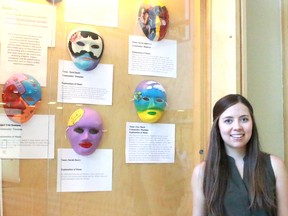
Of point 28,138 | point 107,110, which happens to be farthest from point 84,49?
point 28,138

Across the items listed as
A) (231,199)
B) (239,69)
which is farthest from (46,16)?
(231,199)

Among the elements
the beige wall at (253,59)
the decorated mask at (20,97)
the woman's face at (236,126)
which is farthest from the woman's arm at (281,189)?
the decorated mask at (20,97)

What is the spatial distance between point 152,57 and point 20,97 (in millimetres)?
629

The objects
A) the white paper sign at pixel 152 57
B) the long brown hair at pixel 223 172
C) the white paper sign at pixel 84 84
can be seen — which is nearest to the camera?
the long brown hair at pixel 223 172

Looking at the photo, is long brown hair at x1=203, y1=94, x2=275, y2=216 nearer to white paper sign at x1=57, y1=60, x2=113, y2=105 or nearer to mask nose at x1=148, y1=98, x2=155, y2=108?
mask nose at x1=148, y1=98, x2=155, y2=108

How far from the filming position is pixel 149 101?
173 centimetres

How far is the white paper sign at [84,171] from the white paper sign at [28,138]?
73mm

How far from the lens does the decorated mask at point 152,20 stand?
1.79 m

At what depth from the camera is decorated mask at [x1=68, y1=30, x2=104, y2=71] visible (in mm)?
1648

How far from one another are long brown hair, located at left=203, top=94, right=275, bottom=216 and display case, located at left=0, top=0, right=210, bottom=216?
1.39ft

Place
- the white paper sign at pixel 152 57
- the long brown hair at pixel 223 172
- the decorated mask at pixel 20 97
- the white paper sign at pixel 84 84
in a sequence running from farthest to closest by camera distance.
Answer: the white paper sign at pixel 152 57
the white paper sign at pixel 84 84
the decorated mask at pixel 20 97
the long brown hair at pixel 223 172

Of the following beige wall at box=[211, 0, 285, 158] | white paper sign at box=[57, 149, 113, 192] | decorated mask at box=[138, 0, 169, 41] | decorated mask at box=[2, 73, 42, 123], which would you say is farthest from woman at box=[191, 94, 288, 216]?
decorated mask at box=[2, 73, 42, 123]

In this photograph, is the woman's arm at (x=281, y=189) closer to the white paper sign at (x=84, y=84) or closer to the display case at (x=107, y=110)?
the display case at (x=107, y=110)

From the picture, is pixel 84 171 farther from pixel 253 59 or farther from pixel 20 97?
pixel 253 59
